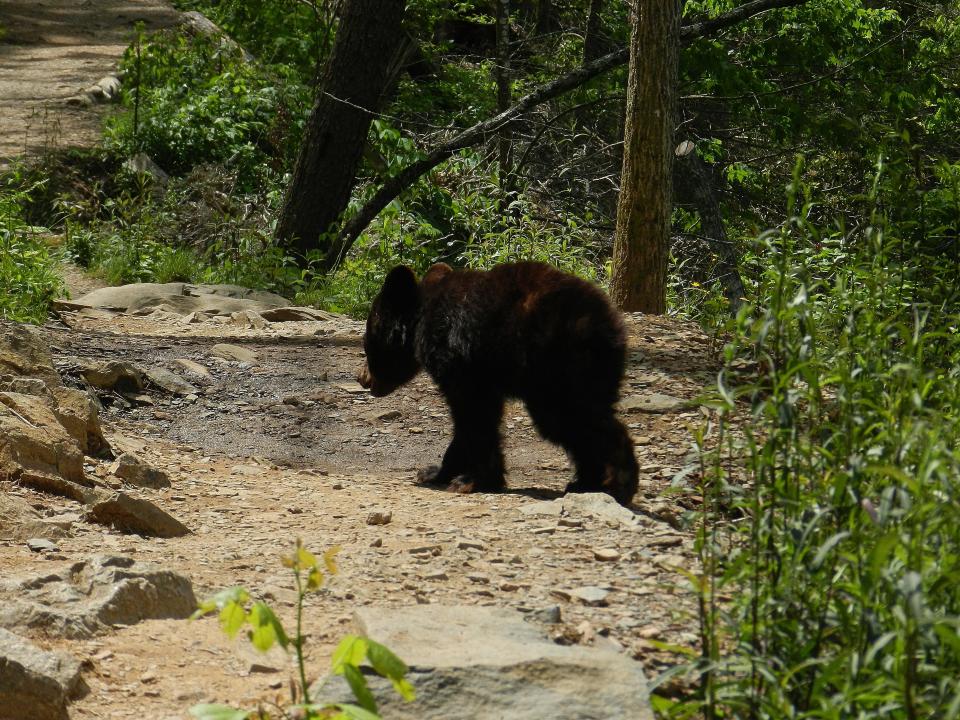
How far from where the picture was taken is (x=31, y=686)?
3.31 metres

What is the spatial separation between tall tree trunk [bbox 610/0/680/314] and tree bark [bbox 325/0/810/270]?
2.21 m

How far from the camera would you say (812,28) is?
1530 centimetres

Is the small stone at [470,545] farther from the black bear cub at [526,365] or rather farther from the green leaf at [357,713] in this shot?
the green leaf at [357,713]

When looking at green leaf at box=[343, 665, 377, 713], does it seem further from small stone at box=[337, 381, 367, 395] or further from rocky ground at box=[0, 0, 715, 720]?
small stone at box=[337, 381, 367, 395]

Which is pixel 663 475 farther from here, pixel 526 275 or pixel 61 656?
pixel 61 656

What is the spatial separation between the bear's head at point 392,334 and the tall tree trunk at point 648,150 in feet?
9.39

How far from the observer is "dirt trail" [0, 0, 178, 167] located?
19.2 metres

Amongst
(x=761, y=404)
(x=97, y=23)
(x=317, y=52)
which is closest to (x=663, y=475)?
(x=761, y=404)

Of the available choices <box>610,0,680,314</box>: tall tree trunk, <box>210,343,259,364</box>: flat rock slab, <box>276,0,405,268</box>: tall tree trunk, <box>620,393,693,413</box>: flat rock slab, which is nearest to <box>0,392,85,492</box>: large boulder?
<box>620,393,693,413</box>: flat rock slab

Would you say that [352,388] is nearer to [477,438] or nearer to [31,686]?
[477,438]


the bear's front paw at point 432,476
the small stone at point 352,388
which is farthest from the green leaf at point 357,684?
the small stone at point 352,388

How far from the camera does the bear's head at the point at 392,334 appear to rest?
7230mm

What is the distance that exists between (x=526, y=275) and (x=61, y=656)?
3.58 m

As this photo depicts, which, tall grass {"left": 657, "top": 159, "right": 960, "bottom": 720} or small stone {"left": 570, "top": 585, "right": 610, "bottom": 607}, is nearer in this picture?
tall grass {"left": 657, "top": 159, "right": 960, "bottom": 720}
